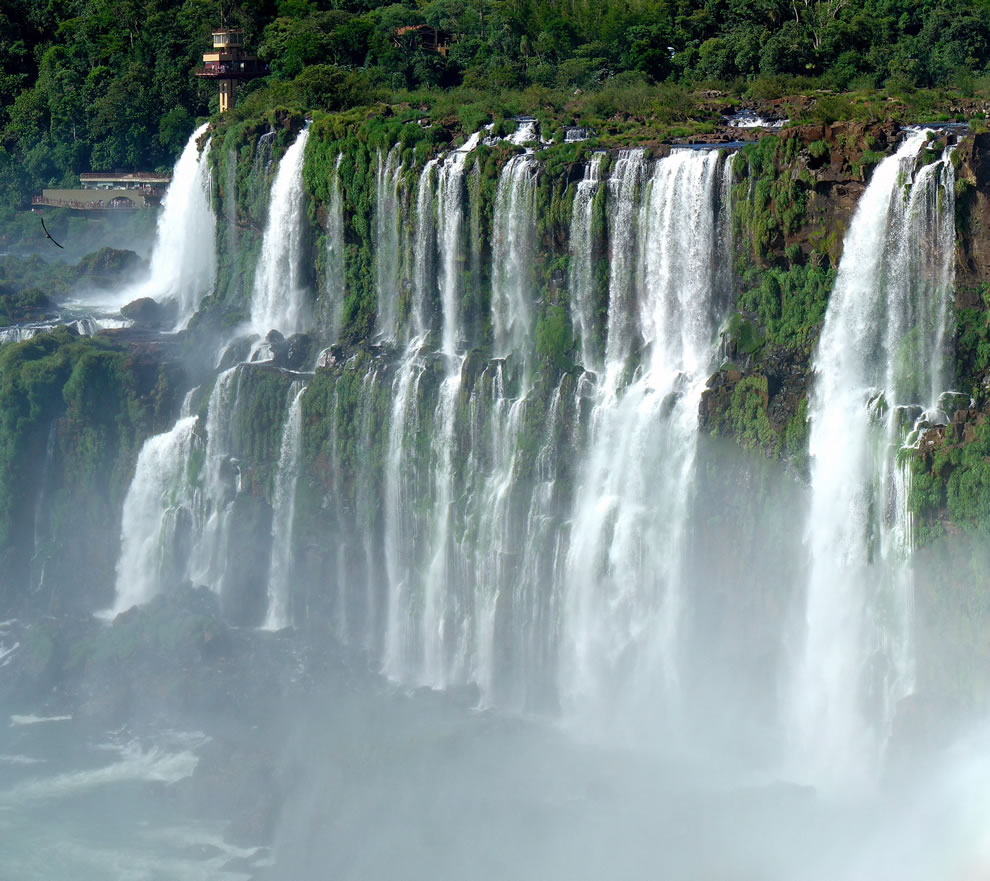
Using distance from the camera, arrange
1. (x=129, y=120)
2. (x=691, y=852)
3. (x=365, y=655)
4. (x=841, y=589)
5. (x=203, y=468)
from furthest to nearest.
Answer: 1. (x=129, y=120)
2. (x=203, y=468)
3. (x=365, y=655)
4. (x=841, y=589)
5. (x=691, y=852)

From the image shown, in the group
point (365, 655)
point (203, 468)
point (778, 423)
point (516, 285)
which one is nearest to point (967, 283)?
point (778, 423)

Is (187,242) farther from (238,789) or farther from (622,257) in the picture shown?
(238,789)

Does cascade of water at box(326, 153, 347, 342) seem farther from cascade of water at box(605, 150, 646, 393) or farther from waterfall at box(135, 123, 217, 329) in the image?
cascade of water at box(605, 150, 646, 393)

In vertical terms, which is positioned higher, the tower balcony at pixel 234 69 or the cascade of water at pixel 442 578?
the tower balcony at pixel 234 69

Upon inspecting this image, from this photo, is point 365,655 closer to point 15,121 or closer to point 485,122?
point 485,122

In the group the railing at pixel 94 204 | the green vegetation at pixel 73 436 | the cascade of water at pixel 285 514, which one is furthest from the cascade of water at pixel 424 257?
the railing at pixel 94 204

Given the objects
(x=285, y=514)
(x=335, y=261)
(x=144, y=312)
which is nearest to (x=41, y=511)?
(x=285, y=514)

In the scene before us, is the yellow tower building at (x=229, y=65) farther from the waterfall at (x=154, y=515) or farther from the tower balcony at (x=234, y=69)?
the waterfall at (x=154, y=515)
